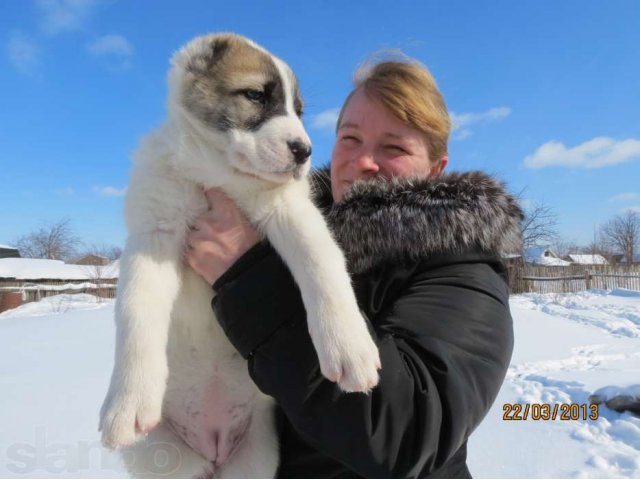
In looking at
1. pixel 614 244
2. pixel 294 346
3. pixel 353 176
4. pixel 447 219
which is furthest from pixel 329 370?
pixel 614 244

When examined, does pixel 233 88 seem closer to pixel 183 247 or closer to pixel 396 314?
pixel 183 247

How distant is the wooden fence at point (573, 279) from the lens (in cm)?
2583

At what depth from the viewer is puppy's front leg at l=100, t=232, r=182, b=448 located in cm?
151

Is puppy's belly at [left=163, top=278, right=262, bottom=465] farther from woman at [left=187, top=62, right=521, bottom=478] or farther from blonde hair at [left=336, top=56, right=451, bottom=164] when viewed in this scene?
blonde hair at [left=336, top=56, right=451, bottom=164]

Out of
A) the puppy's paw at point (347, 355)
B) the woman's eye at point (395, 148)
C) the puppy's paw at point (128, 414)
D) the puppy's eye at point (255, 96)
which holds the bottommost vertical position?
the puppy's paw at point (128, 414)

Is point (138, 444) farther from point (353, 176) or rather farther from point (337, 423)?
point (353, 176)

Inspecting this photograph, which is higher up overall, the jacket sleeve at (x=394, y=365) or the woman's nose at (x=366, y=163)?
the woman's nose at (x=366, y=163)

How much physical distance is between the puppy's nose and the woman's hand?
33 centimetres

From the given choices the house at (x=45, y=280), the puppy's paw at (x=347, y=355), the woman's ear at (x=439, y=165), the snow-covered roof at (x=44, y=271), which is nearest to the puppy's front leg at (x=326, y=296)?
the puppy's paw at (x=347, y=355)

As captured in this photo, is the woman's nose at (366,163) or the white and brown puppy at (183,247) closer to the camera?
the white and brown puppy at (183,247)

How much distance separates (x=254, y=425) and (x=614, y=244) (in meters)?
75.2

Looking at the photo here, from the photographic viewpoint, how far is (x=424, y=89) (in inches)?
94.7

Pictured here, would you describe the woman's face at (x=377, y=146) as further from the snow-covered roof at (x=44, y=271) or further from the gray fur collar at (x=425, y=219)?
the snow-covered roof at (x=44, y=271)

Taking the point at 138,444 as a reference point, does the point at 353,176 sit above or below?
above
